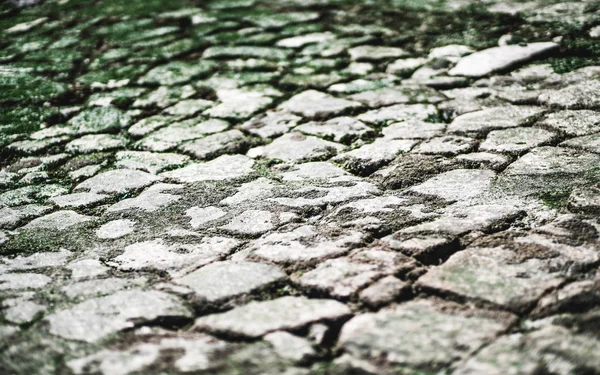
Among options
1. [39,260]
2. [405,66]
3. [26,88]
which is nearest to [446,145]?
[405,66]

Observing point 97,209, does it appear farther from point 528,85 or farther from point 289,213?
point 528,85

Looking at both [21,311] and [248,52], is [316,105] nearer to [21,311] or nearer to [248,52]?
[248,52]

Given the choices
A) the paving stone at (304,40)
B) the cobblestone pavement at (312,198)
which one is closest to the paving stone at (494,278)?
the cobblestone pavement at (312,198)

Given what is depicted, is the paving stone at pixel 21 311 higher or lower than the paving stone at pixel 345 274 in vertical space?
higher

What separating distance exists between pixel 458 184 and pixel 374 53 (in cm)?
175

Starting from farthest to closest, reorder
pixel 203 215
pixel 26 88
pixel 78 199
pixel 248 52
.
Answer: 1. pixel 248 52
2. pixel 26 88
3. pixel 78 199
4. pixel 203 215

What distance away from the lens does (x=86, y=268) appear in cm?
162

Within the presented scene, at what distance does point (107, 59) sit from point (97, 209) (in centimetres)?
204

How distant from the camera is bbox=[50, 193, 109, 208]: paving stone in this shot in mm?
2121

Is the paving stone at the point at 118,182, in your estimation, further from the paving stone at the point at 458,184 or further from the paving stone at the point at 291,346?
the paving stone at the point at 291,346

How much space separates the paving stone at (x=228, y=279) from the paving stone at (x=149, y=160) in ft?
3.06

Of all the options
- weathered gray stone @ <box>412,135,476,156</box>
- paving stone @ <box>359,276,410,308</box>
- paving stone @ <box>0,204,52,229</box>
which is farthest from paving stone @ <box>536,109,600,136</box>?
paving stone @ <box>0,204,52,229</box>

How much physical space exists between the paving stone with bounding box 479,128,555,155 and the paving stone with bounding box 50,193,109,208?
1456 mm

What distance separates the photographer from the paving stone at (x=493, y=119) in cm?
236
